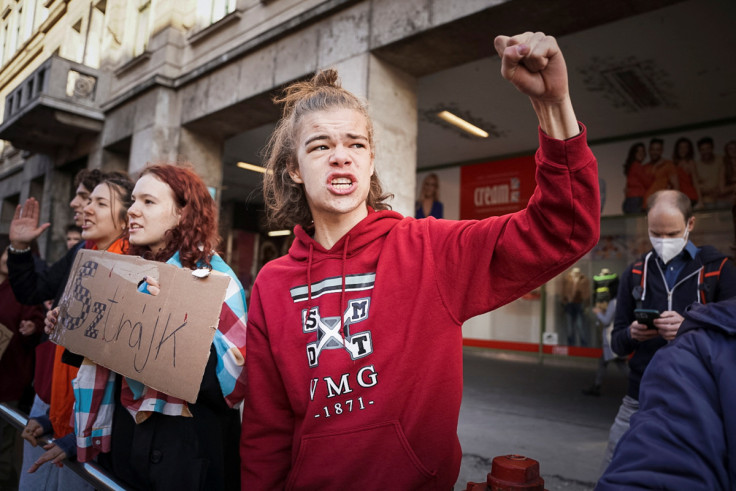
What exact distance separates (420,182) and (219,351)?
35.6ft

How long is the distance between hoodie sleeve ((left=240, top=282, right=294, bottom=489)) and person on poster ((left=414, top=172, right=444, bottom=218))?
10.4 m

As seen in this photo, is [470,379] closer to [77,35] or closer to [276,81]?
[276,81]

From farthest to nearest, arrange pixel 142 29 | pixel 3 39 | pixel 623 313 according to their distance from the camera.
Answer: pixel 3 39 → pixel 142 29 → pixel 623 313

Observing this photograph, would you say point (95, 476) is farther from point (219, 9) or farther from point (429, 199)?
point (429, 199)

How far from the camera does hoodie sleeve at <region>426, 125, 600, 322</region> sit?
1.13 m

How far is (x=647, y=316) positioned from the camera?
A: 259 centimetres

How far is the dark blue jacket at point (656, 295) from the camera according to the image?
2.60 meters

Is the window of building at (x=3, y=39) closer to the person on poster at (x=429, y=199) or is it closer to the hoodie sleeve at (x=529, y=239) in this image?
the person on poster at (x=429, y=199)

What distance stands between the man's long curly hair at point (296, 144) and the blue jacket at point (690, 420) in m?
1.16

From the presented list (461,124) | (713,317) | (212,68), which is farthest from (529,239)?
(461,124)

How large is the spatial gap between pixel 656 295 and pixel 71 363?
3.07 m

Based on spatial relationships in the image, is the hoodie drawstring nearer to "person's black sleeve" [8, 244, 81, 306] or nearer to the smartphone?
the smartphone

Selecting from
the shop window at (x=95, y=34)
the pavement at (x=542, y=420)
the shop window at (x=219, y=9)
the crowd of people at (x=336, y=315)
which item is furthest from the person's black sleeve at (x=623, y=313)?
the shop window at (x=95, y=34)

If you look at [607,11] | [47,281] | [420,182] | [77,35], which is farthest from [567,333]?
[77,35]
